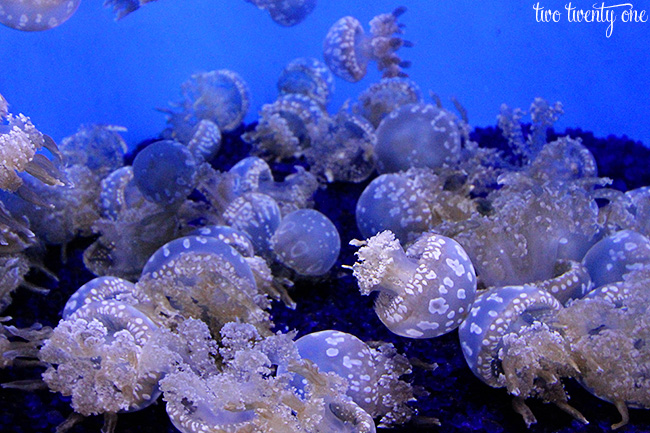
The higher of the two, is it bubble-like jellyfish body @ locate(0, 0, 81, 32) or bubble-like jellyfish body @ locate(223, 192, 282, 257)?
bubble-like jellyfish body @ locate(0, 0, 81, 32)

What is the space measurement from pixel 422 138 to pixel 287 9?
7.15 ft

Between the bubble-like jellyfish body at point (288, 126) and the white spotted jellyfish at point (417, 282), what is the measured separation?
2.58 metres

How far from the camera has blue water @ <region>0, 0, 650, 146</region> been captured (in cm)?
Result: 438

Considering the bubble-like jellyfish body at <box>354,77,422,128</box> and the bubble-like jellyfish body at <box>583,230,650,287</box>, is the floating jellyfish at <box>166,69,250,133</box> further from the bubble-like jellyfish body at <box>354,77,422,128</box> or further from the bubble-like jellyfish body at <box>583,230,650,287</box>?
the bubble-like jellyfish body at <box>583,230,650,287</box>

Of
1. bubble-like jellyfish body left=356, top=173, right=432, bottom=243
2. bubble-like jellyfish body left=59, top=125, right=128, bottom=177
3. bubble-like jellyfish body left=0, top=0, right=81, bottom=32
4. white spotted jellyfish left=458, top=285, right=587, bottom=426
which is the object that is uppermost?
bubble-like jellyfish body left=0, top=0, right=81, bottom=32

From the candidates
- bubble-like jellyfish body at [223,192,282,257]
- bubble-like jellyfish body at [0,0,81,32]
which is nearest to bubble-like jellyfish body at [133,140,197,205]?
bubble-like jellyfish body at [223,192,282,257]

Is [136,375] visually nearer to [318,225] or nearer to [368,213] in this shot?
[318,225]

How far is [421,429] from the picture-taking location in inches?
88.2

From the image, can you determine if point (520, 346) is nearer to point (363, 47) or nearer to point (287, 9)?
point (363, 47)

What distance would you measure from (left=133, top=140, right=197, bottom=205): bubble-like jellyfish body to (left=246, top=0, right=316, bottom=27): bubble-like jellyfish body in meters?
2.36

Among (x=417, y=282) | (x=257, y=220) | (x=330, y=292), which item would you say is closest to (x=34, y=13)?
(x=257, y=220)

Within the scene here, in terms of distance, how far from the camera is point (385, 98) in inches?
198

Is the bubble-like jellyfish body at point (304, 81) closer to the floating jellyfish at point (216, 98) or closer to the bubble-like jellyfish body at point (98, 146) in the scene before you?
the floating jellyfish at point (216, 98)

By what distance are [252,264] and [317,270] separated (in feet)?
1.62
